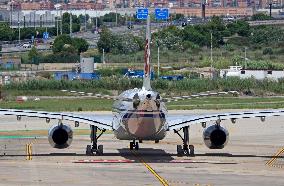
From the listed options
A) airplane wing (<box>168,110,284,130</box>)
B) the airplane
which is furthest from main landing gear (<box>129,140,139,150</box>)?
airplane wing (<box>168,110,284,130</box>)

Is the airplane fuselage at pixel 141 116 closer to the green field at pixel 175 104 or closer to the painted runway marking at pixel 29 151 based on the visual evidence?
the painted runway marking at pixel 29 151

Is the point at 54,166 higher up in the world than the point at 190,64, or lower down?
higher up

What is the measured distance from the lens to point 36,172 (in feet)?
177

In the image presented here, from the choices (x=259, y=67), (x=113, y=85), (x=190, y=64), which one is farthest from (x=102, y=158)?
(x=190, y=64)

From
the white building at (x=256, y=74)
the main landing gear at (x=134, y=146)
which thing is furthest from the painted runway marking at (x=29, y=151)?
the white building at (x=256, y=74)

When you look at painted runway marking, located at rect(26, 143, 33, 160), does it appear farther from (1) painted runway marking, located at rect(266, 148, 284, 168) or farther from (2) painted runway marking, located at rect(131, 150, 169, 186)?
(1) painted runway marking, located at rect(266, 148, 284, 168)

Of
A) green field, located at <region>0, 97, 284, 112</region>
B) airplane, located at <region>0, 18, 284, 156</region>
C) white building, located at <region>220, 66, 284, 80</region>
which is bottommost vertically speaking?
white building, located at <region>220, 66, 284, 80</region>

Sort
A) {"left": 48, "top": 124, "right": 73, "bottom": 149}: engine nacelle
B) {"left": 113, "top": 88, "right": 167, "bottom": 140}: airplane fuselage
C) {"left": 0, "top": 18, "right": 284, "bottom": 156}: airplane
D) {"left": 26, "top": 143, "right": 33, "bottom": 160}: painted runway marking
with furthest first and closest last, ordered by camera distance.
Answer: {"left": 26, "top": 143, "right": 33, "bottom": 160}: painted runway marking, {"left": 48, "top": 124, "right": 73, "bottom": 149}: engine nacelle, {"left": 0, "top": 18, "right": 284, "bottom": 156}: airplane, {"left": 113, "top": 88, "right": 167, "bottom": 140}: airplane fuselage

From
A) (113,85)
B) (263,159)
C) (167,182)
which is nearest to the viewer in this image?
(167,182)

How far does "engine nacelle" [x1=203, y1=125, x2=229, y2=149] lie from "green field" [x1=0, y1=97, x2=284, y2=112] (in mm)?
42872

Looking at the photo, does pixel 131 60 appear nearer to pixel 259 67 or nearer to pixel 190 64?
pixel 190 64

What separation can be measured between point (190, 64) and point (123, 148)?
381ft

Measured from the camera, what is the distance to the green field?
10769cm

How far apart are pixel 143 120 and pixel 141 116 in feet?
0.88
